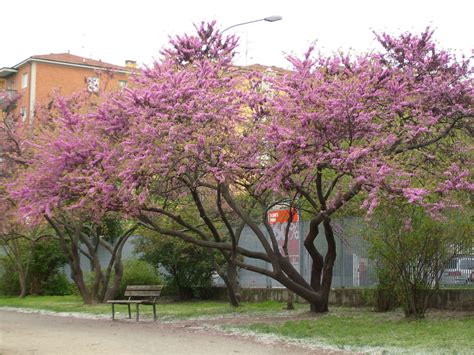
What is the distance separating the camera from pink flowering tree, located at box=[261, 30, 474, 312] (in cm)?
1312

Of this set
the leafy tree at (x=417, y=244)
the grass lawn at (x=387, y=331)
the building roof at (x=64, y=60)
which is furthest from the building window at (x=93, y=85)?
the building roof at (x=64, y=60)

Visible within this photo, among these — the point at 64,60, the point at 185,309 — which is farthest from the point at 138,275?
the point at 64,60

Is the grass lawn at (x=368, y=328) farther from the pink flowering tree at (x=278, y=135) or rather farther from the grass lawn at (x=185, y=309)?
the pink flowering tree at (x=278, y=135)

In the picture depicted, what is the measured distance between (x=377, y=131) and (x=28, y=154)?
38.1 feet

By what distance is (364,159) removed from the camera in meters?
13.2

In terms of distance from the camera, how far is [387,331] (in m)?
12.6

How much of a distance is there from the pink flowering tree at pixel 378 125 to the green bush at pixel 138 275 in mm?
12455

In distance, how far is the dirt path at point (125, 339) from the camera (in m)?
11.5

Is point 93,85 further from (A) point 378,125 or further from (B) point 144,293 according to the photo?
(A) point 378,125

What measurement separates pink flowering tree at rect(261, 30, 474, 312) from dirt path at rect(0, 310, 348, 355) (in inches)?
126

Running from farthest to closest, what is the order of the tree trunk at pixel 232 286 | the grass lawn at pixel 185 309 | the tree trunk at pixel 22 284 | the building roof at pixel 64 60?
the building roof at pixel 64 60
the tree trunk at pixel 22 284
the tree trunk at pixel 232 286
the grass lawn at pixel 185 309

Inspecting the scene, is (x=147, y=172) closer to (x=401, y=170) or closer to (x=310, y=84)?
(x=310, y=84)

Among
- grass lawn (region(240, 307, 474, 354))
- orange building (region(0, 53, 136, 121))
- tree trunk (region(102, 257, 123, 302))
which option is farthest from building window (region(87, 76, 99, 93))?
orange building (region(0, 53, 136, 121))

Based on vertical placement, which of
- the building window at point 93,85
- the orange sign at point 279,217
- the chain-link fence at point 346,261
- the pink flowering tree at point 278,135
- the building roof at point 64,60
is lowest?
the chain-link fence at point 346,261
